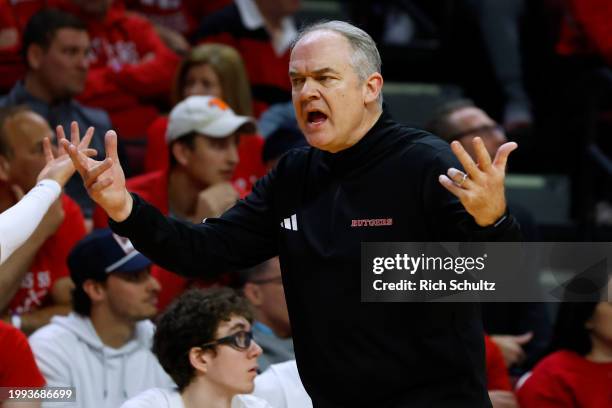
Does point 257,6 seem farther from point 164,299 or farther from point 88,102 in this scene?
point 164,299

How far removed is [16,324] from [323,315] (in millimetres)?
1822

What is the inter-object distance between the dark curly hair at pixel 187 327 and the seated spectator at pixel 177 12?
3.04 meters

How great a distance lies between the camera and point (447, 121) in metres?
5.23

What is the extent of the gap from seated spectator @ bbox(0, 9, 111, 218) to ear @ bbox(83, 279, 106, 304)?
1.03 meters

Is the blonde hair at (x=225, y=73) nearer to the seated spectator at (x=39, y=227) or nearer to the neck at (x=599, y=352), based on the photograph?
the seated spectator at (x=39, y=227)

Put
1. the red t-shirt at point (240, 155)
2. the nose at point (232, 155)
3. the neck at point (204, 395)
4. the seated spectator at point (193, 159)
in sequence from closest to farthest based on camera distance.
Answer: the neck at point (204, 395), the seated spectator at point (193, 159), the nose at point (232, 155), the red t-shirt at point (240, 155)

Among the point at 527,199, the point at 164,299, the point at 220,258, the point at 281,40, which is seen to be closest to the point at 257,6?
the point at 281,40

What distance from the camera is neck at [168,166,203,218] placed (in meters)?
4.80

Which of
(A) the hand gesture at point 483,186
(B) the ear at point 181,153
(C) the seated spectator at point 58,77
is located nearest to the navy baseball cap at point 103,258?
(B) the ear at point 181,153

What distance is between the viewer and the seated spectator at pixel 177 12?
661cm

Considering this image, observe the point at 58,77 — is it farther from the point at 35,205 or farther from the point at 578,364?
the point at 578,364

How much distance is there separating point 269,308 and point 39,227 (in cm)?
89

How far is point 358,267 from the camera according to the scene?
2.62 metres

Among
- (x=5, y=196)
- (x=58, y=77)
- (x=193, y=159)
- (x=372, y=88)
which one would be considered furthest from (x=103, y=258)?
(x=372, y=88)
